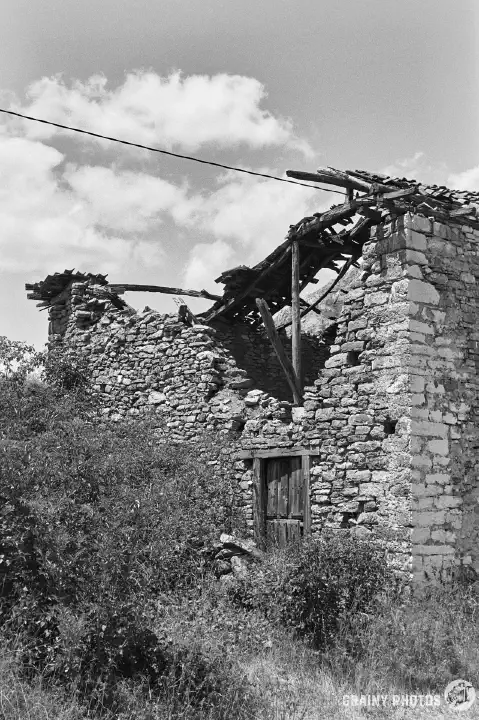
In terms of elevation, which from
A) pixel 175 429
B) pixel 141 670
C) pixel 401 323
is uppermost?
pixel 401 323

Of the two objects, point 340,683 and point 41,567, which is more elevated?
point 41,567

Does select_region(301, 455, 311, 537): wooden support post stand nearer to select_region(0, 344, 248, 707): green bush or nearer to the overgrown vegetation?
the overgrown vegetation

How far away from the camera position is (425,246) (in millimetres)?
8617

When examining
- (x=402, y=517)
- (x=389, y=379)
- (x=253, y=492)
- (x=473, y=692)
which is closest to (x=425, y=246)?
(x=389, y=379)

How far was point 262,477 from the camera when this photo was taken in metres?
9.87

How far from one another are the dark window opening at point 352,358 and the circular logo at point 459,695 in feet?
12.0

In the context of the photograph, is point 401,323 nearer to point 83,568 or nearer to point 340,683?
point 340,683

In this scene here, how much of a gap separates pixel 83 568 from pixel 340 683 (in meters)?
2.43

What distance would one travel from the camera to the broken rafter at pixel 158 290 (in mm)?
13391

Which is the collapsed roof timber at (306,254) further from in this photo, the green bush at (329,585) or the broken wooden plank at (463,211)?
the green bush at (329,585)

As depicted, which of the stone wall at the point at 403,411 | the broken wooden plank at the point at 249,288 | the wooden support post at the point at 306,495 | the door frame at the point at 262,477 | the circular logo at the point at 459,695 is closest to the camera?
the circular logo at the point at 459,695

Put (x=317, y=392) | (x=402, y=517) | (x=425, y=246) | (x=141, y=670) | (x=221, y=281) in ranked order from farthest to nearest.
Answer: (x=221, y=281) < (x=317, y=392) < (x=425, y=246) < (x=402, y=517) < (x=141, y=670)

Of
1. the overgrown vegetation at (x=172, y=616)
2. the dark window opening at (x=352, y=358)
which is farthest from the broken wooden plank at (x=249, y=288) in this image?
the overgrown vegetation at (x=172, y=616)

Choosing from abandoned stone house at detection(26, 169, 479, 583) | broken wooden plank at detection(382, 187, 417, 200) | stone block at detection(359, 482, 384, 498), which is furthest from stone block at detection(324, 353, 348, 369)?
broken wooden plank at detection(382, 187, 417, 200)
